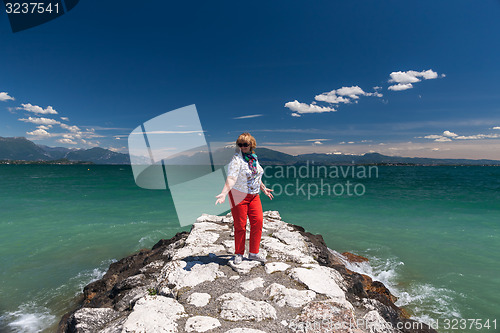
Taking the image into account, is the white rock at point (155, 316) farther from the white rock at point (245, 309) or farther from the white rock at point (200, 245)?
the white rock at point (200, 245)

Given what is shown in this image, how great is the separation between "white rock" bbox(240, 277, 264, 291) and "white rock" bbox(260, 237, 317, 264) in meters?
1.15

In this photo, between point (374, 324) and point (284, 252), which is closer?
point (374, 324)

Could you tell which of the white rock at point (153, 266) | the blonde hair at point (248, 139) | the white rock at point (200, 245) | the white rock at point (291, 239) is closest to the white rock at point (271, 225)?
the white rock at point (291, 239)

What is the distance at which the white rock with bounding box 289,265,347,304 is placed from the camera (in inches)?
152

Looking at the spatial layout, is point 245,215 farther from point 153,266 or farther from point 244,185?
point 153,266

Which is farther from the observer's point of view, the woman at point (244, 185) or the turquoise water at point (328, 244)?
the turquoise water at point (328, 244)

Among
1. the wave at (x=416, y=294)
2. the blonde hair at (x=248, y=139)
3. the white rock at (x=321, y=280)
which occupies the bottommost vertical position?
the wave at (x=416, y=294)

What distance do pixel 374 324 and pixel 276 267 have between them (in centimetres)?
184

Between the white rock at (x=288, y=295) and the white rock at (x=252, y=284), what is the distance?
8.6 inches

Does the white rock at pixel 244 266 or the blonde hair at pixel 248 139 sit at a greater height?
the blonde hair at pixel 248 139

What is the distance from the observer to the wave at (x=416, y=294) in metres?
6.30

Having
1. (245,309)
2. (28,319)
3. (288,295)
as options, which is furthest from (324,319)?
(28,319)

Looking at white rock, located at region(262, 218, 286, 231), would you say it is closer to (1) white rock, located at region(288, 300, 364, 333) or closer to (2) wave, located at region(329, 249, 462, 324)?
(2) wave, located at region(329, 249, 462, 324)

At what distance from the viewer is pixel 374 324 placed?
136 inches
